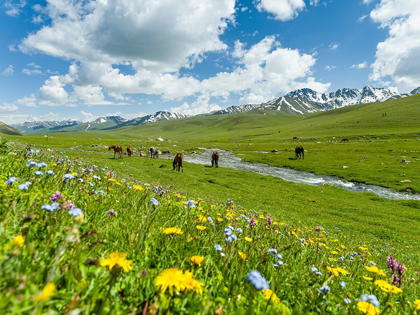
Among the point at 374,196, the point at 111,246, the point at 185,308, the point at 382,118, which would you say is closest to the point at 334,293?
the point at 185,308

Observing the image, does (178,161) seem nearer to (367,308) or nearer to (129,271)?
(129,271)

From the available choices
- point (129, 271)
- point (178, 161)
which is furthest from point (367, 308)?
point (178, 161)

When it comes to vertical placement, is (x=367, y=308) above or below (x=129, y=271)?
below

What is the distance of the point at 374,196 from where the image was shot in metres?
33.2

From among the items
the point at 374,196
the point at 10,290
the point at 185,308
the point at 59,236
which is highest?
the point at 10,290

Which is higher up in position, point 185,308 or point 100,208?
point 100,208

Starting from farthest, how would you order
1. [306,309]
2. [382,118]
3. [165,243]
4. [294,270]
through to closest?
1. [382,118]
2. [294,270]
3. [165,243]
4. [306,309]

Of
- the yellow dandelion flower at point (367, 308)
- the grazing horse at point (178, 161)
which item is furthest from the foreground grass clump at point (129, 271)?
the grazing horse at point (178, 161)

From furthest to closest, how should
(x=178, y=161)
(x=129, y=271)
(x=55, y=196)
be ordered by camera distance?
(x=178, y=161), (x=55, y=196), (x=129, y=271)

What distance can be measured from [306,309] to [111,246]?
2.63 metres

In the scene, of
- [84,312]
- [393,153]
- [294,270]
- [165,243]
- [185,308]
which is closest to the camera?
[84,312]

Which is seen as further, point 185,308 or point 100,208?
point 100,208

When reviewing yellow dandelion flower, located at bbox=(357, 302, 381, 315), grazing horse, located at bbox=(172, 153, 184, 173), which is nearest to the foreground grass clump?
yellow dandelion flower, located at bbox=(357, 302, 381, 315)

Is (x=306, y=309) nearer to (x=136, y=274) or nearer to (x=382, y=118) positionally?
(x=136, y=274)
